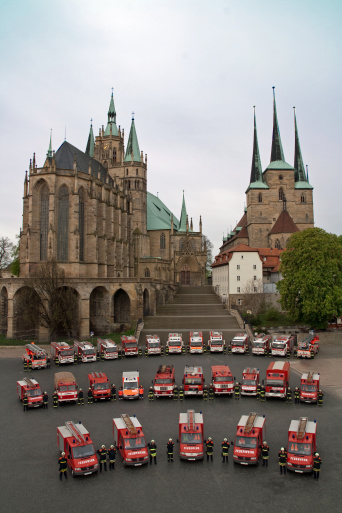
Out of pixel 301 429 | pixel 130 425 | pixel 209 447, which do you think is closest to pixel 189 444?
pixel 209 447

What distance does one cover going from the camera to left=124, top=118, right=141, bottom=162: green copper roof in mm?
84875

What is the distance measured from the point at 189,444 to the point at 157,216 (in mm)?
74871

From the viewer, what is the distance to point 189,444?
16.2 metres

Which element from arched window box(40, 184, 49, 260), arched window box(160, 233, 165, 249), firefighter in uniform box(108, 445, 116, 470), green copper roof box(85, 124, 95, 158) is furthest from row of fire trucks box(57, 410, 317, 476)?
green copper roof box(85, 124, 95, 158)

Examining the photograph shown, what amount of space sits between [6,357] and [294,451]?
31.5 meters

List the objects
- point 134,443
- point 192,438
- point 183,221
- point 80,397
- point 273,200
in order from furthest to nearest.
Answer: point 183,221 → point 273,200 → point 80,397 → point 192,438 → point 134,443

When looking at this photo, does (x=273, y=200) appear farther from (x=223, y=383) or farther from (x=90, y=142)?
(x=223, y=383)

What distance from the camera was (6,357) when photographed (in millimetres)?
40438

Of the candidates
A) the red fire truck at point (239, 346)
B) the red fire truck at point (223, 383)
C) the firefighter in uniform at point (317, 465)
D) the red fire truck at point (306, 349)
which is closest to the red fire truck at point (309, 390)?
the red fire truck at point (223, 383)

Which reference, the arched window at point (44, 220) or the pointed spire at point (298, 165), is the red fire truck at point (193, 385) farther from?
the pointed spire at point (298, 165)

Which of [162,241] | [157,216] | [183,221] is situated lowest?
[162,241]

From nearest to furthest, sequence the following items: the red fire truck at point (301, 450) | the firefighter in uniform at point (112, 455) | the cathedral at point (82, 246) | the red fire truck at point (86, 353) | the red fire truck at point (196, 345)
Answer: the red fire truck at point (301, 450) → the firefighter in uniform at point (112, 455) → the red fire truck at point (86, 353) → the red fire truck at point (196, 345) → the cathedral at point (82, 246)

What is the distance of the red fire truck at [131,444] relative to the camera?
15.7 m

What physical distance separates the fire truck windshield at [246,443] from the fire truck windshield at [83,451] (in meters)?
5.02
